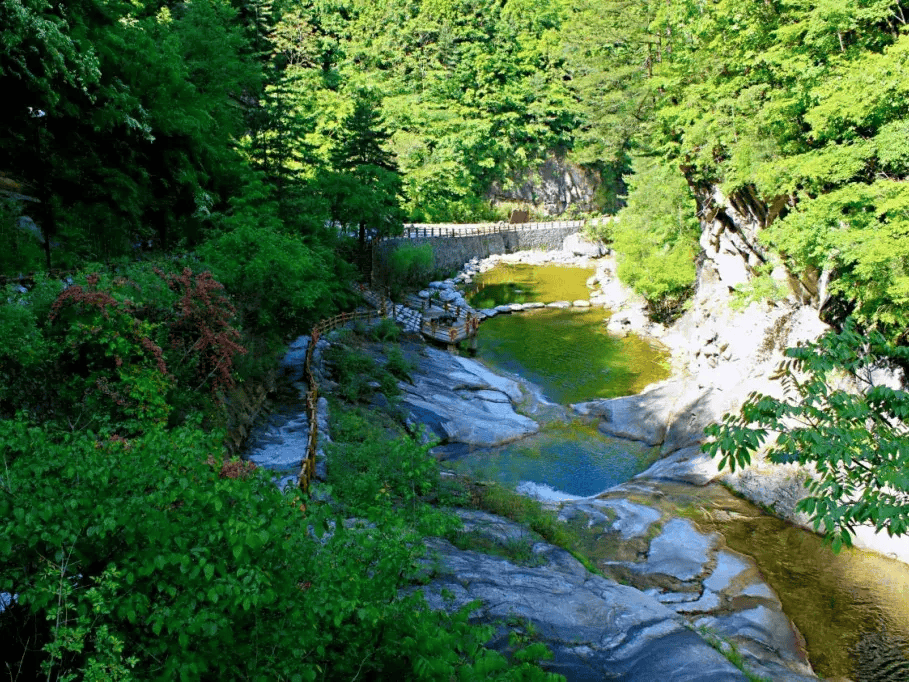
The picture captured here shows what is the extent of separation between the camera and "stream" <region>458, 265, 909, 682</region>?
34.7 ft

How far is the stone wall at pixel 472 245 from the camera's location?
3481 cm

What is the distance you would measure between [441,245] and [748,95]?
27.6m

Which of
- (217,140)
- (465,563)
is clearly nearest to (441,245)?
(217,140)

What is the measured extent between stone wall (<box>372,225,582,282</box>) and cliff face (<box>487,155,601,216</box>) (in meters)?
5.62

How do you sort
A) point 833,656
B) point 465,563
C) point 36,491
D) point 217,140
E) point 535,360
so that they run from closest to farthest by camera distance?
1. point 36,491
2. point 465,563
3. point 833,656
4. point 217,140
5. point 535,360

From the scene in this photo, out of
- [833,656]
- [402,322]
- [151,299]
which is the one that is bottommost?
[833,656]

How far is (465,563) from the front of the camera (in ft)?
29.9

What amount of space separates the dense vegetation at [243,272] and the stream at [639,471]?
1618 mm

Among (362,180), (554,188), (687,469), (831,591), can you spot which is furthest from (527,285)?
(831,591)

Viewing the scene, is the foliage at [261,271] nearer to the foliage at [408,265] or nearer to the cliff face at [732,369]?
the cliff face at [732,369]

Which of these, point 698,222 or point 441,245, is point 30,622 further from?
point 441,245

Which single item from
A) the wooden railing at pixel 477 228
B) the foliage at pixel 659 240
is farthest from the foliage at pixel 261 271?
the wooden railing at pixel 477 228

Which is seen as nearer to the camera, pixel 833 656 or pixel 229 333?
pixel 833 656

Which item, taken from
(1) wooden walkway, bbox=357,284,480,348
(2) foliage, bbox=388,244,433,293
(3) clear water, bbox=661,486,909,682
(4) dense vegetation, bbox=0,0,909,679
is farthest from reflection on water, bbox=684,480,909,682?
(2) foliage, bbox=388,244,433,293
